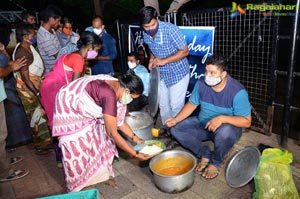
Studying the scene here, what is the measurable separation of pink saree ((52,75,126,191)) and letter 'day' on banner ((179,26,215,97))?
2171mm

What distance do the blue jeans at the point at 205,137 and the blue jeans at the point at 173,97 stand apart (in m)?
0.55

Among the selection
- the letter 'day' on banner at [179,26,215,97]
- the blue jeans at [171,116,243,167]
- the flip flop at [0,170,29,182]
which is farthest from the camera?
the letter 'day' on banner at [179,26,215,97]

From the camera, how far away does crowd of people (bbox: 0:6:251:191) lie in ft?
8.27

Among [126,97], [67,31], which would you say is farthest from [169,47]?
[67,31]

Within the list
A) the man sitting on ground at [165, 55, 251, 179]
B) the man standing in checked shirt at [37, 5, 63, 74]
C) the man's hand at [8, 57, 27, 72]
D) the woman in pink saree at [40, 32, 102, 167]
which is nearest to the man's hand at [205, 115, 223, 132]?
the man sitting on ground at [165, 55, 251, 179]

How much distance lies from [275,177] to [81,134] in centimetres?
195

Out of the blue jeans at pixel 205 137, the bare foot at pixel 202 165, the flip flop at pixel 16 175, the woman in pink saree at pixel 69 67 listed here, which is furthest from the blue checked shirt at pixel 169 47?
the flip flop at pixel 16 175

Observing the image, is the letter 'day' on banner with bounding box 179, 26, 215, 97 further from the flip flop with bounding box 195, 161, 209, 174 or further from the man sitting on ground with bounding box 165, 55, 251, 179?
the flip flop with bounding box 195, 161, 209, 174

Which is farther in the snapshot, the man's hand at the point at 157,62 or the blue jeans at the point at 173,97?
the blue jeans at the point at 173,97

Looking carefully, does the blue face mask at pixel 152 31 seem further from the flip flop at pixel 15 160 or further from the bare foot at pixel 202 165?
the flip flop at pixel 15 160

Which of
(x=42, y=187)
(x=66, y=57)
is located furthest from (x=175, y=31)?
(x=42, y=187)

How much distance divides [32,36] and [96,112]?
225cm

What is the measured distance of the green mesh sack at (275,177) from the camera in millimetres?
2453

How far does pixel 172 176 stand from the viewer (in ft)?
8.90
